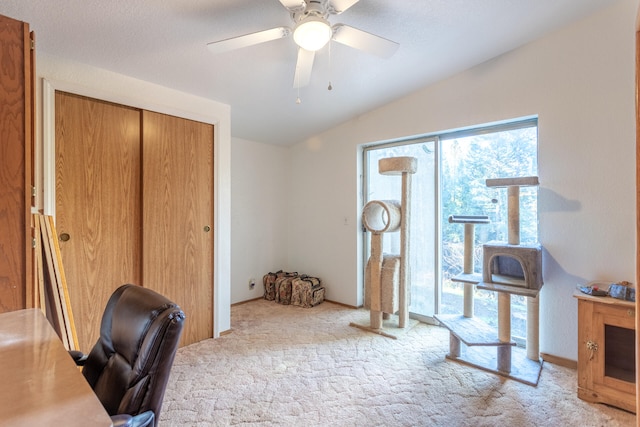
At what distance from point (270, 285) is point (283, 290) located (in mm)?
254

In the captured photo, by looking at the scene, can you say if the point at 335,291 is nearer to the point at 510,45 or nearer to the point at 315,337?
the point at 315,337

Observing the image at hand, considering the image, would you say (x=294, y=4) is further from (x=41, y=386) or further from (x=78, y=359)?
(x=78, y=359)

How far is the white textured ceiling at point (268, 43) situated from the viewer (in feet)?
5.70

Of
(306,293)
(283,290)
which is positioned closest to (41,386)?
(306,293)

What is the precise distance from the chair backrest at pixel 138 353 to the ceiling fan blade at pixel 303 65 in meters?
1.55

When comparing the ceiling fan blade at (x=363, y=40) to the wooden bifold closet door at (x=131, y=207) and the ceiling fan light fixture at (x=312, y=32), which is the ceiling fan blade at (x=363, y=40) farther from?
the wooden bifold closet door at (x=131, y=207)

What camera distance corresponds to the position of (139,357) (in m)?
0.93

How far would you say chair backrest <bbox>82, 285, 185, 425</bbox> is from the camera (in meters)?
0.91

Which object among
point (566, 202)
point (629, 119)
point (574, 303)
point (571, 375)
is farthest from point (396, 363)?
point (629, 119)

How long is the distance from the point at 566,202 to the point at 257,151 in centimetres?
338

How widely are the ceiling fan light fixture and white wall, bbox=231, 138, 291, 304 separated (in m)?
2.43

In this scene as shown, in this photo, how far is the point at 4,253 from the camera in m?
1.36

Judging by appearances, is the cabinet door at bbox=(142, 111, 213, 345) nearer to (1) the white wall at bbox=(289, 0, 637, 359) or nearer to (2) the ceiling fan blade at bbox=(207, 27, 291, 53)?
(2) the ceiling fan blade at bbox=(207, 27, 291, 53)

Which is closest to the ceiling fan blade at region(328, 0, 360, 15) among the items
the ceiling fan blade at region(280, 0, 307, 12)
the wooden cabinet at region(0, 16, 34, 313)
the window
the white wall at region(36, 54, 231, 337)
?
the ceiling fan blade at region(280, 0, 307, 12)
